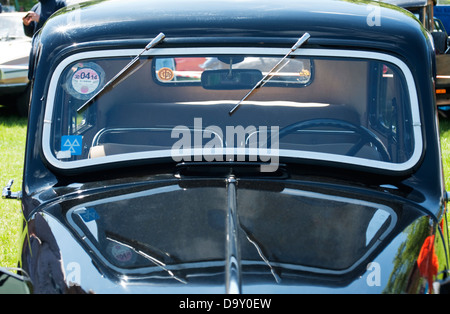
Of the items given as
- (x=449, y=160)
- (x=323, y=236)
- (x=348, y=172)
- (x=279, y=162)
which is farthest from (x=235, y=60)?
(x=449, y=160)

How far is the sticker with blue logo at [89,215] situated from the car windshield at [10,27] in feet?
26.9

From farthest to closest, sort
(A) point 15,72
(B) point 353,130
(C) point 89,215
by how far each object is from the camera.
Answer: (A) point 15,72
(B) point 353,130
(C) point 89,215

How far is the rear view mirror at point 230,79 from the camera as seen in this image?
2.89m

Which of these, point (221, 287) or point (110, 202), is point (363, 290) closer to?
point (221, 287)

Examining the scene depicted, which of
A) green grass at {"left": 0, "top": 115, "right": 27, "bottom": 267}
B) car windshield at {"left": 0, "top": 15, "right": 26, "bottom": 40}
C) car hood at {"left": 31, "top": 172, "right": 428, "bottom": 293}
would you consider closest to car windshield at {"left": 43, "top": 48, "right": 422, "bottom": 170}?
car hood at {"left": 31, "top": 172, "right": 428, "bottom": 293}

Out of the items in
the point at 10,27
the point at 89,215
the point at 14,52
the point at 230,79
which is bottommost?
the point at 89,215

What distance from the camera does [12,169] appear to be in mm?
6406

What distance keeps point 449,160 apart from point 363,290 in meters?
5.17

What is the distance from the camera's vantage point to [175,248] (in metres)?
1.98

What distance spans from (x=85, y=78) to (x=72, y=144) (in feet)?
0.90

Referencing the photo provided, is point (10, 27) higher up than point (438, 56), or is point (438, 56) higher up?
point (10, 27)

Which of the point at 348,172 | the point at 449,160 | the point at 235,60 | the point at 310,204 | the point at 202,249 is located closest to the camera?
the point at 202,249

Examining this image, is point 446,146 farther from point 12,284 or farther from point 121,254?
point 12,284

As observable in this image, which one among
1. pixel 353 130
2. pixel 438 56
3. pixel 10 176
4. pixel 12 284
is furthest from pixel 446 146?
pixel 12 284
